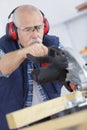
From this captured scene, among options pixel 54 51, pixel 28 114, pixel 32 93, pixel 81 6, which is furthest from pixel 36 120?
pixel 81 6

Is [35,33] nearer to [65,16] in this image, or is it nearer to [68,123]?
[68,123]

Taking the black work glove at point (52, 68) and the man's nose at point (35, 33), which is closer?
the black work glove at point (52, 68)

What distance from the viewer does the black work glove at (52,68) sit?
0.70 meters

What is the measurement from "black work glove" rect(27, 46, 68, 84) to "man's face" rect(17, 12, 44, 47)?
1.53 feet

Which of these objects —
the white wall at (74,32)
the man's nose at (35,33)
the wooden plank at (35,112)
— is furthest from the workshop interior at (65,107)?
the white wall at (74,32)

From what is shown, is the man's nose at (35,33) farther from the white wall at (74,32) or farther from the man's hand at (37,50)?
the white wall at (74,32)

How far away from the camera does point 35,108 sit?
20.6 inches

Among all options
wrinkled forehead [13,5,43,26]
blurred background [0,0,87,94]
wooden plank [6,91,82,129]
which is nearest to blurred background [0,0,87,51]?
blurred background [0,0,87,94]

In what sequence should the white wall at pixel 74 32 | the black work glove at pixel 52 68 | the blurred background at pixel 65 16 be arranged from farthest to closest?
the white wall at pixel 74 32, the blurred background at pixel 65 16, the black work glove at pixel 52 68

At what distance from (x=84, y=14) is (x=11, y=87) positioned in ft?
7.57

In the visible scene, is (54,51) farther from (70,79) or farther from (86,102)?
(86,102)

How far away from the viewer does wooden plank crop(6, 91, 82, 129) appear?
50cm

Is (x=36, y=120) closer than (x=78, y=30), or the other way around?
(x=36, y=120)

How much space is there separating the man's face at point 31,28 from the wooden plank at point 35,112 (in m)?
0.65
